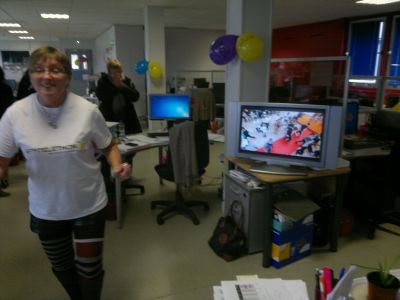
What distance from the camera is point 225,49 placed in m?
3.16

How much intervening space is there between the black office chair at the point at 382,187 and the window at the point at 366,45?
521 cm

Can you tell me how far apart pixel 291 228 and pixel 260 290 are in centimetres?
138

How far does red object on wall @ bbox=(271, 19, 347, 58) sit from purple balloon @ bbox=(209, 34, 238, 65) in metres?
6.31

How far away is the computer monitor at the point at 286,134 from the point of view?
240 cm

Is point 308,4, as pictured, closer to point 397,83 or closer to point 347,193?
point 397,83

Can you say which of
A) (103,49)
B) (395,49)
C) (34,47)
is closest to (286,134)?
(395,49)

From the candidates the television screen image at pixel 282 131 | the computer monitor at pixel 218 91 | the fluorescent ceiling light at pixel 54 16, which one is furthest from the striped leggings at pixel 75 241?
the fluorescent ceiling light at pixel 54 16

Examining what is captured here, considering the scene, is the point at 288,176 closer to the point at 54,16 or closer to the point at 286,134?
Answer: the point at 286,134

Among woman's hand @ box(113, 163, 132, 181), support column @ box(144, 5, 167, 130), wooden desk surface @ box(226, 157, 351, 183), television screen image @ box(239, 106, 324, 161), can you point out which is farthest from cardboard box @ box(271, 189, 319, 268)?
support column @ box(144, 5, 167, 130)

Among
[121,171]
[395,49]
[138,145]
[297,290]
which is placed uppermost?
[395,49]

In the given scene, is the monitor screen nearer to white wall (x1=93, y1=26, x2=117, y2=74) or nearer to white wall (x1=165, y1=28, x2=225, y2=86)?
white wall (x1=93, y1=26, x2=117, y2=74)

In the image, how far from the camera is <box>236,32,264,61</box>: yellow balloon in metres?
3.00

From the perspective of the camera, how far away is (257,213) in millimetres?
2656

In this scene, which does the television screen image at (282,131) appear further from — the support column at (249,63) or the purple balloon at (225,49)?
the purple balloon at (225,49)
